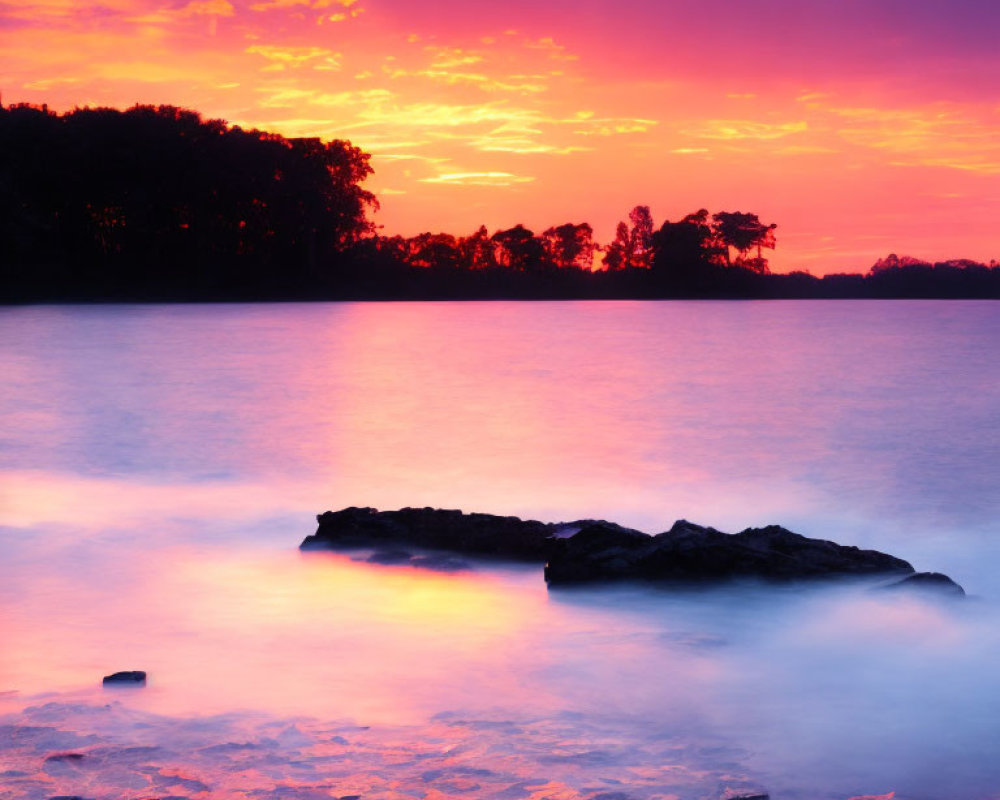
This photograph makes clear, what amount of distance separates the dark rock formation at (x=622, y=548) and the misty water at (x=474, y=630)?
0.22m

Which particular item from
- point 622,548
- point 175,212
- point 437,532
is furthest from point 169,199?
point 622,548

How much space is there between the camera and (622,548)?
7.84 m

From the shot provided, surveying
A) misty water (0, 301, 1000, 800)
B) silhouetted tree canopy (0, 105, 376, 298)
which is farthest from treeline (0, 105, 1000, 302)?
misty water (0, 301, 1000, 800)

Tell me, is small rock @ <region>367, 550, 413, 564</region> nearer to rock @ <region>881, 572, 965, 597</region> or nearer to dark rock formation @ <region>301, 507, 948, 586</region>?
dark rock formation @ <region>301, 507, 948, 586</region>

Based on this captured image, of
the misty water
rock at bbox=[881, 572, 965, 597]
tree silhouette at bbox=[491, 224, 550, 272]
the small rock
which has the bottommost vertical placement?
the misty water

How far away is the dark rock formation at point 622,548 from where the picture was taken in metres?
7.61

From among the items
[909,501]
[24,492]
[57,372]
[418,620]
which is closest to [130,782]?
[418,620]

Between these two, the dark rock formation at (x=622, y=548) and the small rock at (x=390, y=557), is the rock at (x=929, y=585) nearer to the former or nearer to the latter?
the dark rock formation at (x=622, y=548)

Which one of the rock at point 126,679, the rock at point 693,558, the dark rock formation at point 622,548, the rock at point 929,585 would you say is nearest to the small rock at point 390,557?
the dark rock formation at point 622,548

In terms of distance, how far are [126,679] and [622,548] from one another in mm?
3506

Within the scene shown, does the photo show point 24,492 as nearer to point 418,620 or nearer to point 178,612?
point 178,612

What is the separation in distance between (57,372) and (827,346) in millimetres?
36979

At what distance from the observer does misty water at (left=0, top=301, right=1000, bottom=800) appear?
4.66 m

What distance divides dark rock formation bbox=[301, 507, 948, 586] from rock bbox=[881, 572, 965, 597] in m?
0.26
